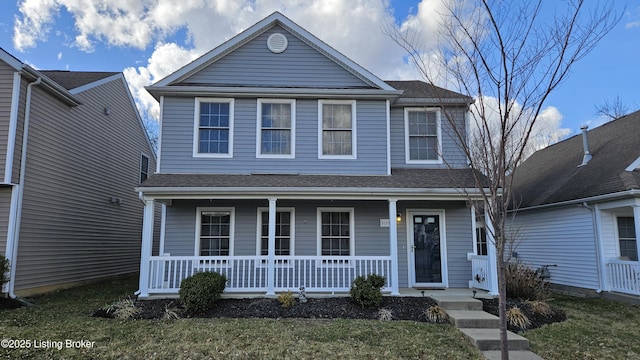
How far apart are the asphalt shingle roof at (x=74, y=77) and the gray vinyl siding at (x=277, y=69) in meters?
4.20

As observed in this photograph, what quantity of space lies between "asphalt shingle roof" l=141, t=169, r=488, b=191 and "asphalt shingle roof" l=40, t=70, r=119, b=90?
4.70 metres

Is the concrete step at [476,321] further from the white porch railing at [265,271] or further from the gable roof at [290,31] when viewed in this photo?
the gable roof at [290,31]

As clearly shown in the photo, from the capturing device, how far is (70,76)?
41.2ft

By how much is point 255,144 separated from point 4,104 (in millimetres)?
5777

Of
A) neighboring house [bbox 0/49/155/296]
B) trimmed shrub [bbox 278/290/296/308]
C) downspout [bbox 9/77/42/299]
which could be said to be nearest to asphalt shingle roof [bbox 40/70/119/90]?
neighboring house [bbox 0/49/155/296]

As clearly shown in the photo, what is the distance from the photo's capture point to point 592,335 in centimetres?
628

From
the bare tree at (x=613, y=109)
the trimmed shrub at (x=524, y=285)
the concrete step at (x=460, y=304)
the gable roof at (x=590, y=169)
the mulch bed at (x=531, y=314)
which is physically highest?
the bare tree at (x=613, y=109)

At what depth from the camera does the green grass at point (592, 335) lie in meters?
5.54

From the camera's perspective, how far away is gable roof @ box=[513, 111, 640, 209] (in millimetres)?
9703

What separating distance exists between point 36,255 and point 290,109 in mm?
7367

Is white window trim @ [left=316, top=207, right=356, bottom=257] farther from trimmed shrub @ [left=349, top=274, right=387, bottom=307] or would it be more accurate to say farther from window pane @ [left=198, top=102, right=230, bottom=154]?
window pane @ [left=198, top=102, right=230, bottom=154]

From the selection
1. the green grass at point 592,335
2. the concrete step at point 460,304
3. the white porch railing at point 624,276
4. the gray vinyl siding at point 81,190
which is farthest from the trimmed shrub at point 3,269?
the white porch railing at point 624,276

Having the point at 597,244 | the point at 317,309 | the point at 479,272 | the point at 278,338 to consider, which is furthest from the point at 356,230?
the point at 597,244

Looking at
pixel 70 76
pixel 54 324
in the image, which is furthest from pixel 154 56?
pixel 54 324
